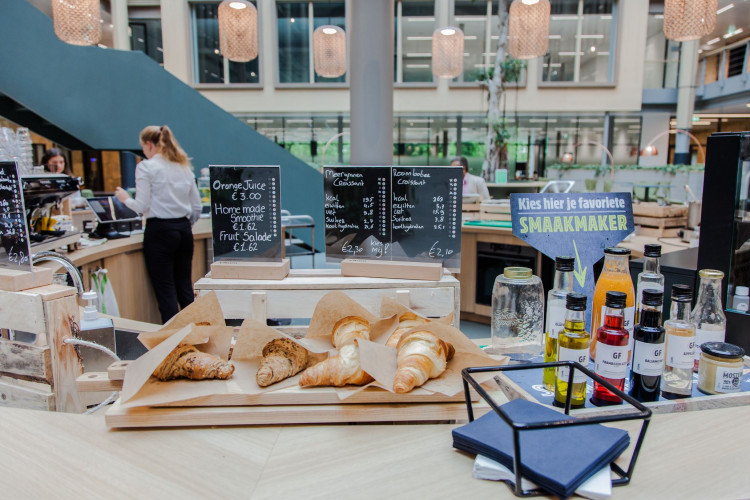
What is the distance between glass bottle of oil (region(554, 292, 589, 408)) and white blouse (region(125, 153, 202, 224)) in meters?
3.17

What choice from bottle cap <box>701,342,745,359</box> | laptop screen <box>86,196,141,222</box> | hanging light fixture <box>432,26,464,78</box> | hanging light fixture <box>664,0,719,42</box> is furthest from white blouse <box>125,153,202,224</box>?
hanging light fixture <box>432,26,464,78</box>

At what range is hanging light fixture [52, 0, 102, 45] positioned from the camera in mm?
4672

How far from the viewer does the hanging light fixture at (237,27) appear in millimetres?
5613

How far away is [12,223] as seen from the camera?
4.82 feet

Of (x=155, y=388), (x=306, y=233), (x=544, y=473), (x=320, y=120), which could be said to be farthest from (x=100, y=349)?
(x=320, y=120)

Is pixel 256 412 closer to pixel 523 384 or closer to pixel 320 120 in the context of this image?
pixel 523 384

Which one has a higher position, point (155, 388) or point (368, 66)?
point (368, 66)

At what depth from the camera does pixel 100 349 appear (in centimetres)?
149

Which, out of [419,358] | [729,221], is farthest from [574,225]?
[419,358]

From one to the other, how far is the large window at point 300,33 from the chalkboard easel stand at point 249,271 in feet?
41.9

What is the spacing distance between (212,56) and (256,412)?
14378 mm

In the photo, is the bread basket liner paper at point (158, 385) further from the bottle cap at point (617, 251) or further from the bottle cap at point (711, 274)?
the bottle cap at point (711, 274)

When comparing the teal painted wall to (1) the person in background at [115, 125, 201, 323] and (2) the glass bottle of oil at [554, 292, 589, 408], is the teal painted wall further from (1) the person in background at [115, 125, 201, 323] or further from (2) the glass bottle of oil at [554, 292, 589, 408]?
(2) the glass bottle of oil at [554, 292, 589, 408]

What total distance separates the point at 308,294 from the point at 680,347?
3.61 feet
